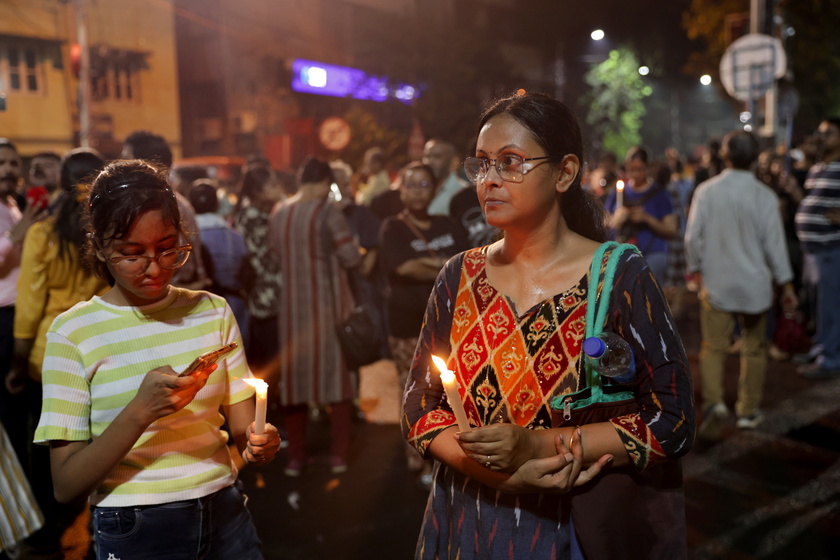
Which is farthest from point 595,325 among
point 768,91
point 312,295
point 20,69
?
point 20,69

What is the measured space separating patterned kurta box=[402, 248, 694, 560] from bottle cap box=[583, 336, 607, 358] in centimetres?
13

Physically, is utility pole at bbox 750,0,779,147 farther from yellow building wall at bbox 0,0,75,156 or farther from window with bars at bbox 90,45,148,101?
window with bars at bbox 90,45,148,101

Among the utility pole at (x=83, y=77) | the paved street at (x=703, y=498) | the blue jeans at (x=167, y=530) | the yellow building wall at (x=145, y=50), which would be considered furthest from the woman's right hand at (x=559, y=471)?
the yellow building wall at (x=145, y=50)

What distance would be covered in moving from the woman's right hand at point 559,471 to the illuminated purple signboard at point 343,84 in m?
34.0

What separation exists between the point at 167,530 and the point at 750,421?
215 inches

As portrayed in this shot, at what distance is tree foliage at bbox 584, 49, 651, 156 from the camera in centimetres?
5512

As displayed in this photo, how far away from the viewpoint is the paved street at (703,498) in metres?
4.48

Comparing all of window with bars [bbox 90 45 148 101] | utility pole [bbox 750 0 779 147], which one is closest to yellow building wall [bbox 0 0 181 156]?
→ window with bars [bbox 90 45 148 101]

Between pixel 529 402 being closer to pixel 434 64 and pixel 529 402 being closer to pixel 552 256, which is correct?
pixel 552 256

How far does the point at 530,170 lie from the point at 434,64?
3309 cm

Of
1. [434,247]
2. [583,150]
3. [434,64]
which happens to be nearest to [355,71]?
[434,64]

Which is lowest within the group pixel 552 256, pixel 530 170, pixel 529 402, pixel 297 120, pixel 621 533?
pixel 621 533

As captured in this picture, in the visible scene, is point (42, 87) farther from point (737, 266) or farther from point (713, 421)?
point (713, 421)

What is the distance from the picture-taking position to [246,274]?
20.0 ft
